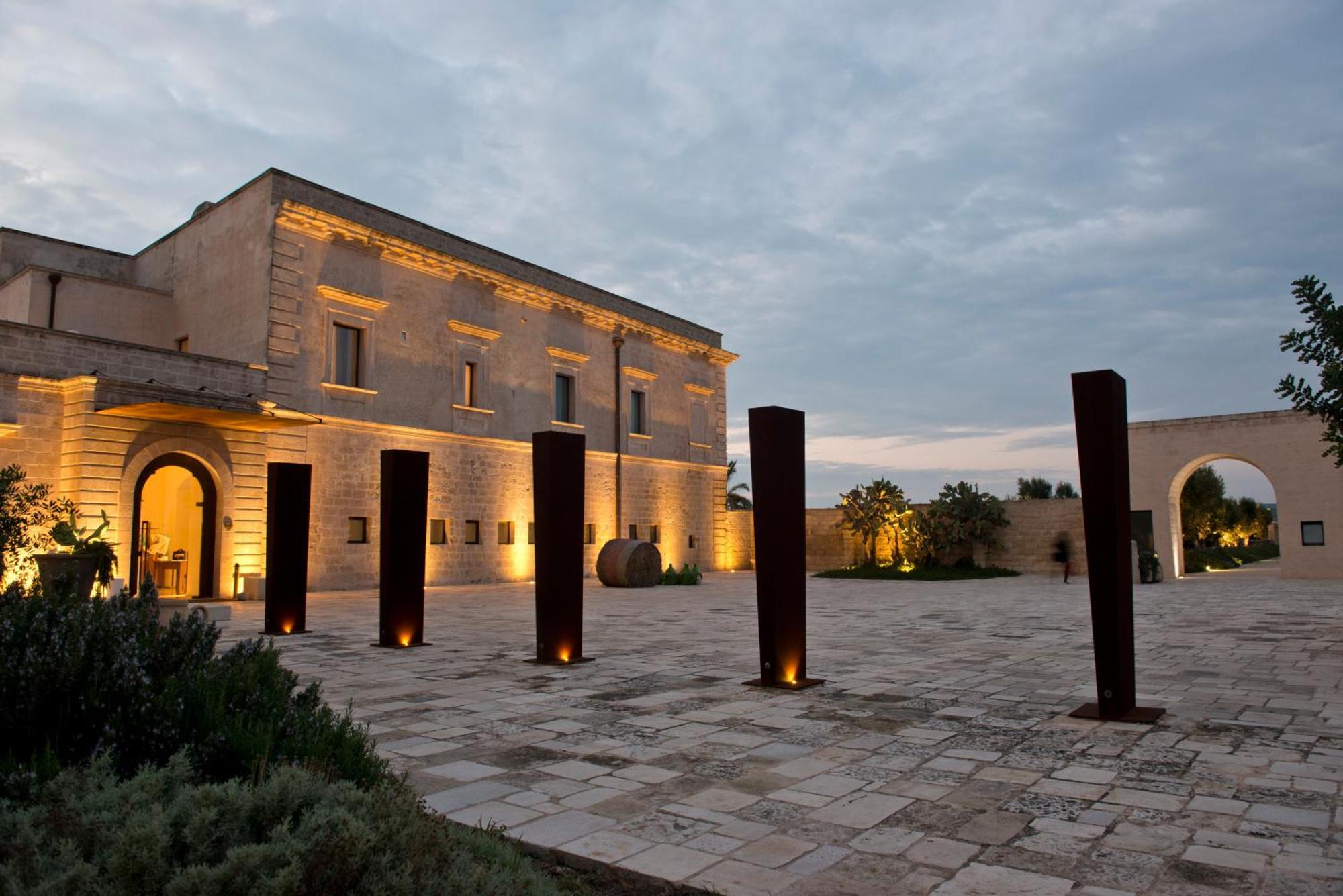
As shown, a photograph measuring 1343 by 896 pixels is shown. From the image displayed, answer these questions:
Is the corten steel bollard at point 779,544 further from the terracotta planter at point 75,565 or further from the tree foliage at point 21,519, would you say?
the tree foliage at point 21,519

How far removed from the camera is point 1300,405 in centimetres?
813

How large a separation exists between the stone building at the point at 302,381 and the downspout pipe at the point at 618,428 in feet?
0.21

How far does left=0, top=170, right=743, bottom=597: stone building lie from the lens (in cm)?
1480

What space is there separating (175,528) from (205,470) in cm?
405

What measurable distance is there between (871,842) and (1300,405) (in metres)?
7.21

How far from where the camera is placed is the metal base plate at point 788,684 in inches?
273

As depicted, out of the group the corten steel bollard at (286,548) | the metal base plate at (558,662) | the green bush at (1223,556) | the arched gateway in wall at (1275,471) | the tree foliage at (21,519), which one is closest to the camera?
the metal base plate at (558,662)

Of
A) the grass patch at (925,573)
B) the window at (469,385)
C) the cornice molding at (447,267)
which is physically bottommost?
the grass patch at (925,573)

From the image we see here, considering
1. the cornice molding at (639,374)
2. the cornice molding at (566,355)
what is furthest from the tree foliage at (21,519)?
the cornice molding at (639,374)

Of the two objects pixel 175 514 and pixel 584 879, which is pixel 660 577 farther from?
pixel 584 879

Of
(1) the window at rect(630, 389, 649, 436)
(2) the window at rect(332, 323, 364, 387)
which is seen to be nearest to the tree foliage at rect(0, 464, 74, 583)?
(2) the window at rect(332, 323, 364, 387)

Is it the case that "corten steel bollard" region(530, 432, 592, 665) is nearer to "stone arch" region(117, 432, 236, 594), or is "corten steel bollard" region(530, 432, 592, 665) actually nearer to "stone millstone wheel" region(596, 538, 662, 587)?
"stone arch" region(117, 432, 236, 594)

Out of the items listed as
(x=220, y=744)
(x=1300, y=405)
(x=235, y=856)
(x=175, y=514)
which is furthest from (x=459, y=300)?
(x=235, y=856)

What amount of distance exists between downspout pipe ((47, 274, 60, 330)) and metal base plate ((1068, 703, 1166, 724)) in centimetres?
2111
